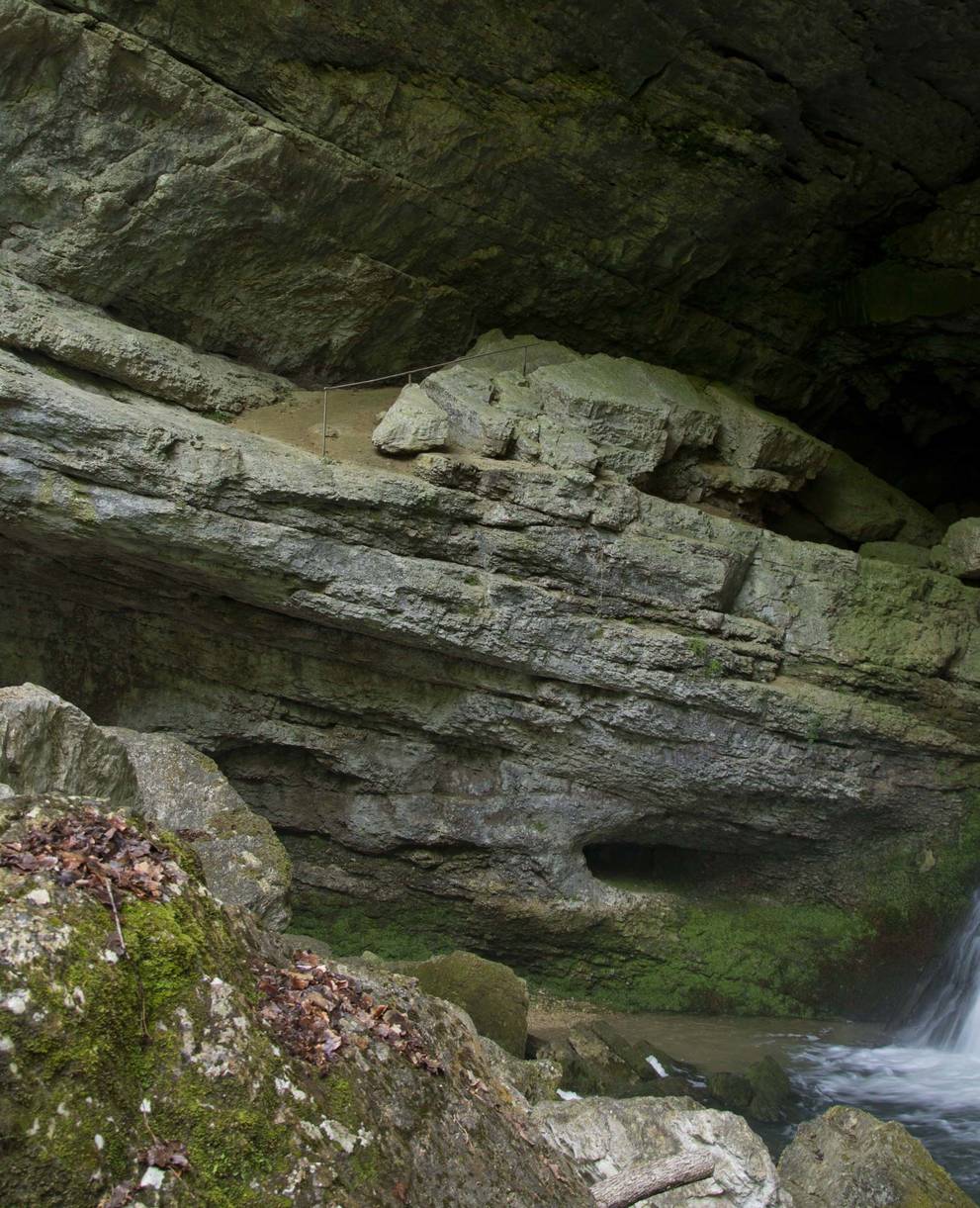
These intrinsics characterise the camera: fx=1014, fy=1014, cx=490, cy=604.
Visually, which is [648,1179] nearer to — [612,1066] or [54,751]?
[54,751]

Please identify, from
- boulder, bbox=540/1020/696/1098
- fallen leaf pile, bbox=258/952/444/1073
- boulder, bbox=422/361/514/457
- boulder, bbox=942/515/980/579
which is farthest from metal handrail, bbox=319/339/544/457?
fallen leaf pile, bbox=258/952/444/1073

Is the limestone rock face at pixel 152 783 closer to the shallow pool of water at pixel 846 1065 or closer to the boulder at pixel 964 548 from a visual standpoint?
the shallow pool of water at pixel 846 1065

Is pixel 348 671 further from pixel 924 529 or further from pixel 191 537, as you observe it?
pixel 924 529

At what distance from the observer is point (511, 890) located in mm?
12141

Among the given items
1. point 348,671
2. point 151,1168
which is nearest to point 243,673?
point 348,671

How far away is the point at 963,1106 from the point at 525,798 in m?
5.32

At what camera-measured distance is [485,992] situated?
9109 mm

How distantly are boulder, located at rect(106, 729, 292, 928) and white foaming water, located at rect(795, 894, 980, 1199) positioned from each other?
225 inches

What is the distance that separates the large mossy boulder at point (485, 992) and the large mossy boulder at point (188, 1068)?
5.75 metres

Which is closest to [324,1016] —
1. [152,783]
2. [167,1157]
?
[167,1157]

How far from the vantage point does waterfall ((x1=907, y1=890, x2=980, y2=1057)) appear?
10.8m

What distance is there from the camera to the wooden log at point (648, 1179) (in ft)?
13.0

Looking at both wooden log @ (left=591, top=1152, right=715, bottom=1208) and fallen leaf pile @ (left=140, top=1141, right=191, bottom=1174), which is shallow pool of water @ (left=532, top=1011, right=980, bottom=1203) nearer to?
wooden log @ (left=591, top=1152, right=715, bottom=1208)

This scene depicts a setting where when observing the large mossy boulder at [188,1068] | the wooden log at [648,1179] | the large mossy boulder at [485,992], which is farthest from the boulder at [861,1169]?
the large mossy boulder at [188,1068]
